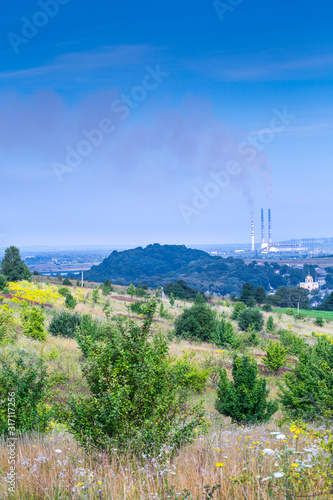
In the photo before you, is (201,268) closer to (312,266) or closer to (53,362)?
(312,266)

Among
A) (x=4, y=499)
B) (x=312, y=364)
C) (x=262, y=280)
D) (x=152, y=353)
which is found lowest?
(x=262, y=280)

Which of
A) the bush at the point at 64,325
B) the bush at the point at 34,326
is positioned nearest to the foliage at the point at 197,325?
the bush at the point at 64,325

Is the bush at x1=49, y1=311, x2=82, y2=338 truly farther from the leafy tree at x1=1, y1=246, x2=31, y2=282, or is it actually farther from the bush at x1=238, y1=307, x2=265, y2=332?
the leafy tree at x1=1, y1=246, x2=31, y2=282

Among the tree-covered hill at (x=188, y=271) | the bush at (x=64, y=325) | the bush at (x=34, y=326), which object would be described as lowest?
the tree-covered hill at (x=188, y=271)

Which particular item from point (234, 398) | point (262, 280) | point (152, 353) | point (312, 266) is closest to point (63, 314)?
point (234, 398)

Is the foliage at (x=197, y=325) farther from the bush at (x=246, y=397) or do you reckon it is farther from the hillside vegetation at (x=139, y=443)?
the hillside vegetation at (x=139, y=443)

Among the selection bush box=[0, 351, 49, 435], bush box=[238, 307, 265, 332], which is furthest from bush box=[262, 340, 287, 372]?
bush box=[238, 307, 265, 332]

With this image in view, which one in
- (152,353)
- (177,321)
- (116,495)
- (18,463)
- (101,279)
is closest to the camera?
(116,495)
